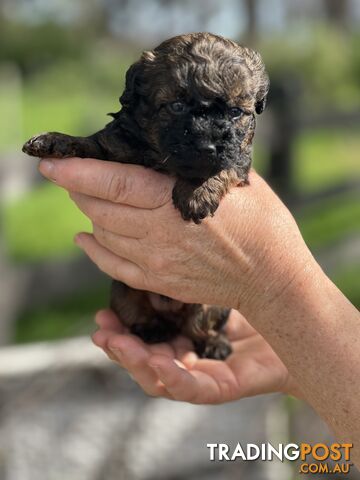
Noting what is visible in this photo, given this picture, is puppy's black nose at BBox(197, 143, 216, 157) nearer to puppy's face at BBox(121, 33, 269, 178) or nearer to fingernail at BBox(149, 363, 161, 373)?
puppy's face at BBox(121, 33, 269, 178)

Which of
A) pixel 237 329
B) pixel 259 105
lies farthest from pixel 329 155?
pixel 259 105

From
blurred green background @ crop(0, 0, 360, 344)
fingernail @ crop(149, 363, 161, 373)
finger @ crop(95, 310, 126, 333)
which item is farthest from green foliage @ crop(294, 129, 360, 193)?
fingernail @ crop(149, 363, 161, 373)

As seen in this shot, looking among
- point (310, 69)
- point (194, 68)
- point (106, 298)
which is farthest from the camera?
point (310, 69)

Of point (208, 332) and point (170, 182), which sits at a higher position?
point (170, 182)

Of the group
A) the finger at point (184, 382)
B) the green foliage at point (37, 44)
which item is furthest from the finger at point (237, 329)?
the green foliage at point (37, 44)

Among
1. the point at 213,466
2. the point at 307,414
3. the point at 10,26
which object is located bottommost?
the point at 213,466

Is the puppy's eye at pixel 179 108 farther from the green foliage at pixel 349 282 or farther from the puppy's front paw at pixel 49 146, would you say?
the green foliage at pixel 349 282

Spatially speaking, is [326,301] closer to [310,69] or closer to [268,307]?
[268,307]

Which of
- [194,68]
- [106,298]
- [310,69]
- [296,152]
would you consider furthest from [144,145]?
[310,69]
